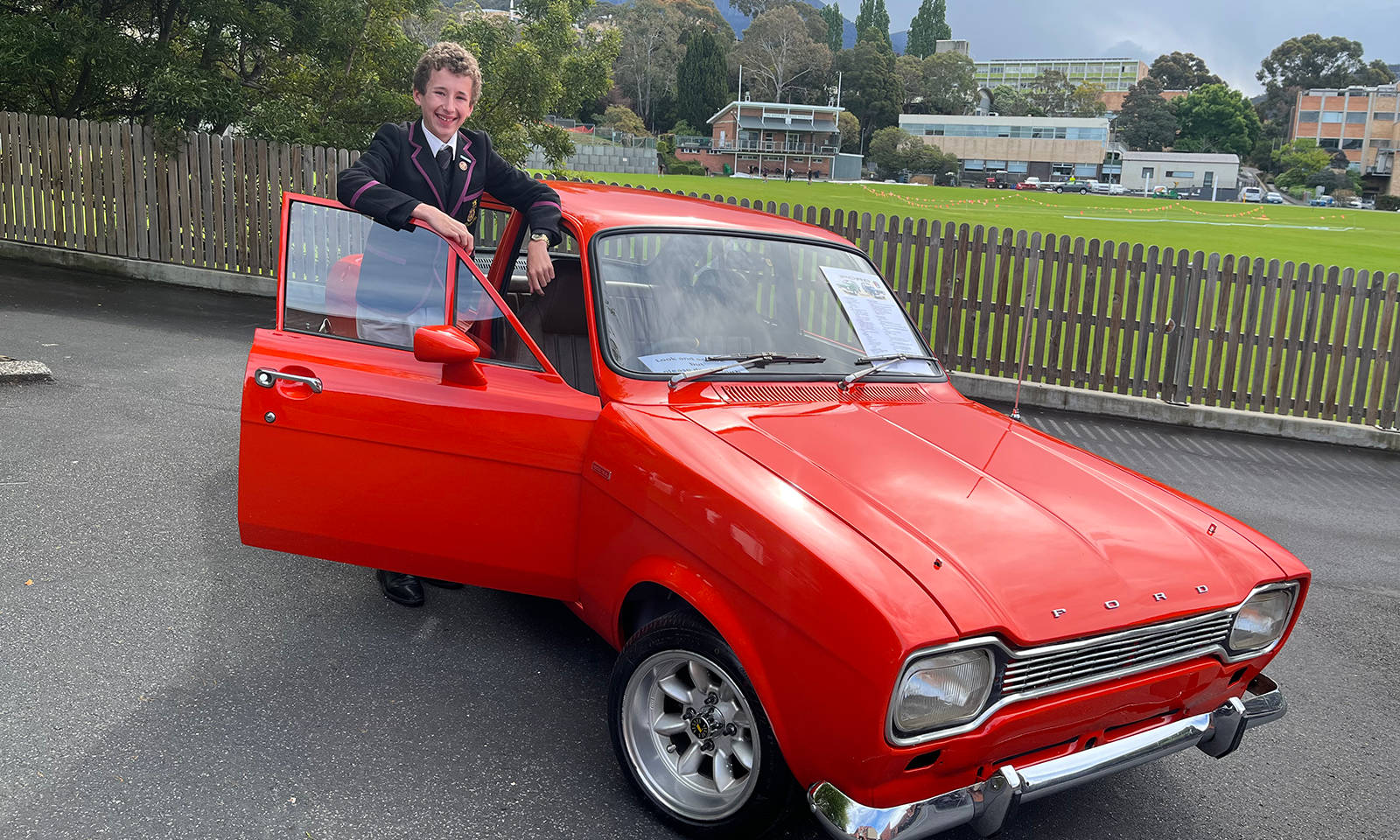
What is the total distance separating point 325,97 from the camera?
15.4 m

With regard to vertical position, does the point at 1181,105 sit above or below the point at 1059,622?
above

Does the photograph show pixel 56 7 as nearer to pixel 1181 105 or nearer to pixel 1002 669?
pixel 1002 669

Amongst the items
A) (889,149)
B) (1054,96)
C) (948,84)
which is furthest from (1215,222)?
(1054,96)

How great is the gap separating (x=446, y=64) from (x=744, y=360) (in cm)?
197

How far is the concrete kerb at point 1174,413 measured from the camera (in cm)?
972

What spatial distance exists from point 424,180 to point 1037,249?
299 inches

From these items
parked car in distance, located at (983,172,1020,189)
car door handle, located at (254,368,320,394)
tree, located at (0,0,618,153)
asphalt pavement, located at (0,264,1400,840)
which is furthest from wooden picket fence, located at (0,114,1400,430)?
parked car in distance, located at (983,172,1020,189)

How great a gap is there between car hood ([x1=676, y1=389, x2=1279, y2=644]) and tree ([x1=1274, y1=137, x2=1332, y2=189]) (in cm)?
15046

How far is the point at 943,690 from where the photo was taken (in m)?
2.54

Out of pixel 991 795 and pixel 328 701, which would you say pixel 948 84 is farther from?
pixel 991 795

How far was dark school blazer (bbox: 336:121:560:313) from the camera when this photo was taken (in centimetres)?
405

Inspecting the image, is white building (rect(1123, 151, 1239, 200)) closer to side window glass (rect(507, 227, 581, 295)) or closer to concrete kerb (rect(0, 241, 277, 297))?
concrete kerb (rect(0, 241, 277, 297))

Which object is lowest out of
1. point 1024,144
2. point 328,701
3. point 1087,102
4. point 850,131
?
point 328,701

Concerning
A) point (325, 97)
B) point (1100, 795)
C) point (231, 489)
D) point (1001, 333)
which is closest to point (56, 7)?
point (325, 97)
